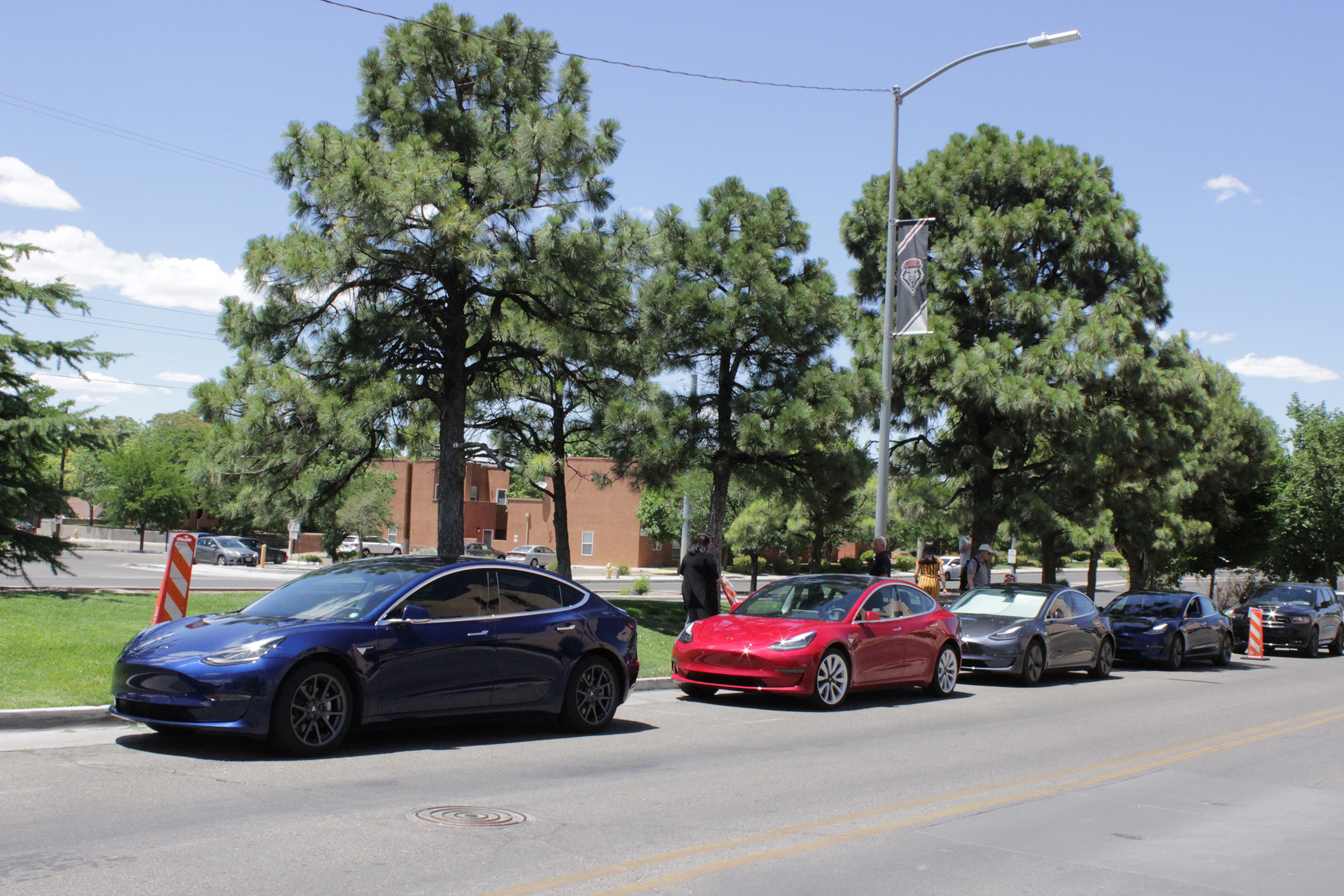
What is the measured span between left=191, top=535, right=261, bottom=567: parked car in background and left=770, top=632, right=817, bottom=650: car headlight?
4549 centimetres

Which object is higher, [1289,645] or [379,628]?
[379,628]

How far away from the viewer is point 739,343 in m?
20.9

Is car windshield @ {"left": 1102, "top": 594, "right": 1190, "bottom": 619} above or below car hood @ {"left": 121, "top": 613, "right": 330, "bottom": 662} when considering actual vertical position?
below

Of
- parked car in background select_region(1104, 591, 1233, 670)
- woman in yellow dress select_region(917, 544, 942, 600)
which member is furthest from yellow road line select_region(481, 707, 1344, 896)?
parked car in background select_region(1104, 591, 1233, 670)

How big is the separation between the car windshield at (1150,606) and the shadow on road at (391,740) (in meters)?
13.2

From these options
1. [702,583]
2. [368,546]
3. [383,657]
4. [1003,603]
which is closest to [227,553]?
[368,546]

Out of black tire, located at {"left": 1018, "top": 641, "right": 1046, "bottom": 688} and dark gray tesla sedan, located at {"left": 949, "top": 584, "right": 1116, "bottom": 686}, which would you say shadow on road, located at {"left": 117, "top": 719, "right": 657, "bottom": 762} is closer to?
dark gray tesla sedan, located at {"left": 949, "top": 584, "right": 1116, "bottom": 686}

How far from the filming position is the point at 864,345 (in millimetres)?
26094

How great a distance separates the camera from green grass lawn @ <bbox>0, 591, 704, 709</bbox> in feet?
31.8

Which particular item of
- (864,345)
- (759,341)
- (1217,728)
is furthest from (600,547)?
(1217,728)

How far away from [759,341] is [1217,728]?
11108 mm

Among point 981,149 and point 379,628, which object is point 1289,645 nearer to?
point 981,149

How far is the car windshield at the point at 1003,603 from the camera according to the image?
16.8 m

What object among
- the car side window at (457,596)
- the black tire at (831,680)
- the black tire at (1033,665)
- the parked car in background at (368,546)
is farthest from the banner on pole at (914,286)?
the parked car in background at (368,546)
